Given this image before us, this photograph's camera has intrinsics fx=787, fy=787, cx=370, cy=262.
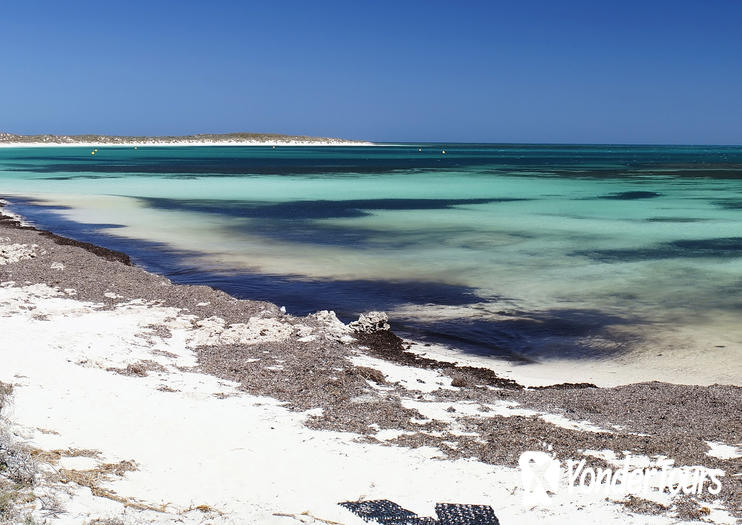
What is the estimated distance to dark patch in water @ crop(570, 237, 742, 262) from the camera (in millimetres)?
18375

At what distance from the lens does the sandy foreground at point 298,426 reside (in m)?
4.93

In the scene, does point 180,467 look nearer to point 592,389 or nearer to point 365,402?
point 365,402

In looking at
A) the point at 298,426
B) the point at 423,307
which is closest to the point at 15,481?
the point at 298,426

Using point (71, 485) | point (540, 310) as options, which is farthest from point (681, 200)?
point (71, 485)

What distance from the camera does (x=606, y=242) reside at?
830 inches

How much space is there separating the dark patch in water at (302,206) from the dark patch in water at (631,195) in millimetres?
5156

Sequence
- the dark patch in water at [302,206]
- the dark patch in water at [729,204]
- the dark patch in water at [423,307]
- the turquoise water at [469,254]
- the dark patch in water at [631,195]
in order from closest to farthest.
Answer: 1. the dark patch in water at [423,307]
2. the turquoise water at [469,254]
3. the dark patch in water at [302,206]
4. the dark patch in water at [729,204]
5. the dark patch in water at [631,195]

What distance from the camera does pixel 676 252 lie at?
19.3 m

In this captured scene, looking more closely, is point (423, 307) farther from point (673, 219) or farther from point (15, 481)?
point (673, 219)

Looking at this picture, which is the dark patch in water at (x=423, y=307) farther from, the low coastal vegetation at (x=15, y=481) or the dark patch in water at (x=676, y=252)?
the low coastal vegetation at (x=15, y=481)

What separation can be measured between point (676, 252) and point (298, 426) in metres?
15.2

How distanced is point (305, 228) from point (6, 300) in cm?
1375

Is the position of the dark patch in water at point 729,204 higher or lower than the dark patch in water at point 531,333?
higher

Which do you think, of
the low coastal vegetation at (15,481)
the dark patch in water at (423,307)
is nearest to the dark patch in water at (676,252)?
the dark patch in water at (423,307)
